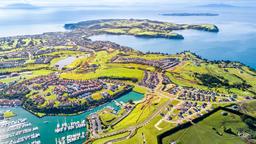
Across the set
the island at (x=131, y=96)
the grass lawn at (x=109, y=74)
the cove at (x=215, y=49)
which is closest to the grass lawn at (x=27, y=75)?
the island at (x=131, y=96)

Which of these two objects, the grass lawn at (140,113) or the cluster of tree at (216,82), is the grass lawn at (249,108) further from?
the grass lawn at (140,113)

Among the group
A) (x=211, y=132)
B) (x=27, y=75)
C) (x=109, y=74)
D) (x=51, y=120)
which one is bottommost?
(x=51, y=120)

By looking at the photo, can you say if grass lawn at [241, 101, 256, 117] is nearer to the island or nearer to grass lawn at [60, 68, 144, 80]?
the island

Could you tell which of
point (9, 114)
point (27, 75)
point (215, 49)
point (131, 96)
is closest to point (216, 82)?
point (131, 96)

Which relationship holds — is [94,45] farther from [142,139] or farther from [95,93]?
[142,139]

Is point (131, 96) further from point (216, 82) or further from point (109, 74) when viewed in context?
point (216, 82)

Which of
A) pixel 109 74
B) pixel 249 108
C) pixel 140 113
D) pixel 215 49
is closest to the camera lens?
pixel 140 113

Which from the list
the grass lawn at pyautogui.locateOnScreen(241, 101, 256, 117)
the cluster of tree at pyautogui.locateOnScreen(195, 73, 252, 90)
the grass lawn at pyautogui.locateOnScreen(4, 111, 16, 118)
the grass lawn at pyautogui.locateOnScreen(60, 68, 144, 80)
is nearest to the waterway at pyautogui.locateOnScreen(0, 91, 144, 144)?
the grass lawn at pyautogui.locateOnScreen(4, 111, 16, 118)
